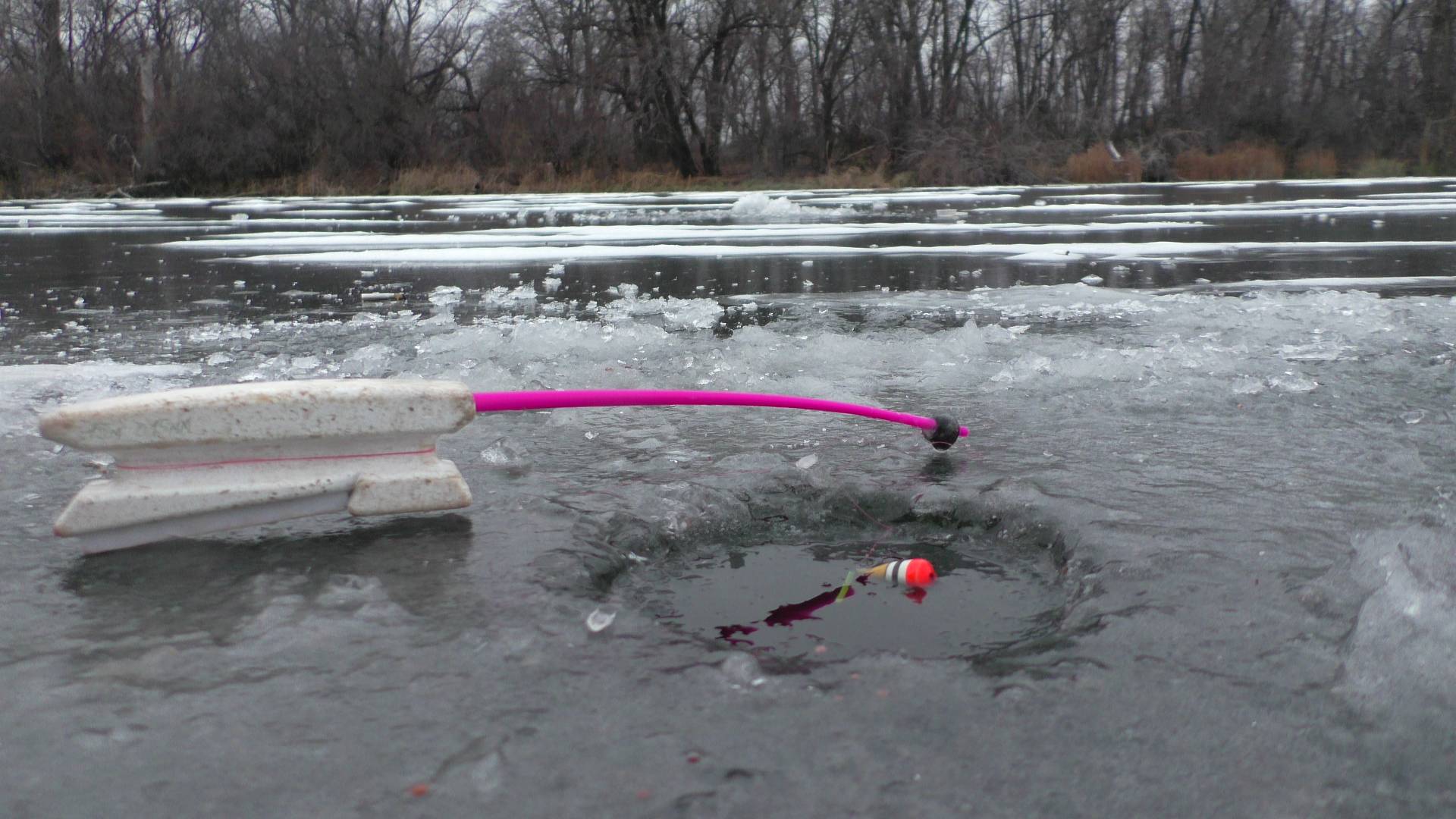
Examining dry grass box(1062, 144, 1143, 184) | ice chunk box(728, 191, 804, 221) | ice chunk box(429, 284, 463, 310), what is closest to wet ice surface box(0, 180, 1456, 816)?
ice chunk box(429, 284, 463, 310)

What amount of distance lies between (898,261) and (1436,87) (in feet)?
95.3

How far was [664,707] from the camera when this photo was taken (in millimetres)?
1771

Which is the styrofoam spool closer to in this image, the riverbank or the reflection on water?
the reflection on water

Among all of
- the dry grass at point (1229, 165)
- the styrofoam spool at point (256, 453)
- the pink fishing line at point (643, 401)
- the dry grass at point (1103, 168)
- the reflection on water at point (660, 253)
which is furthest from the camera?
the dry grass at point (1229, 165)

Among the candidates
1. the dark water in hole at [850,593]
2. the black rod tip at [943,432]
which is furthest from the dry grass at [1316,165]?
the dark water in hole at [850,593]

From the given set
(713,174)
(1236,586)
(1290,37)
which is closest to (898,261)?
(1236,586)

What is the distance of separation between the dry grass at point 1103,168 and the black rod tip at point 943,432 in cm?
2456

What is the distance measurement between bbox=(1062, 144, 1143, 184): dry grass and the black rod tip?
24.6 m

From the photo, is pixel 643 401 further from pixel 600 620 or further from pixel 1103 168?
pixel 1103 168

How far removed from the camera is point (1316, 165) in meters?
28.2

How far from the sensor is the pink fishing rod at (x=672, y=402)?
2.84 meters

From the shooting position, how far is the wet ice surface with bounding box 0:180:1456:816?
1.60 metres

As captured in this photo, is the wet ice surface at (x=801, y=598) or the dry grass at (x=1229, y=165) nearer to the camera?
the wet ice surface at (x=801, y=598)

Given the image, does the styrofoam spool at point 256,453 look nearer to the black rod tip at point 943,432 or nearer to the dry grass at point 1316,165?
the black rod tip at point 943,432
